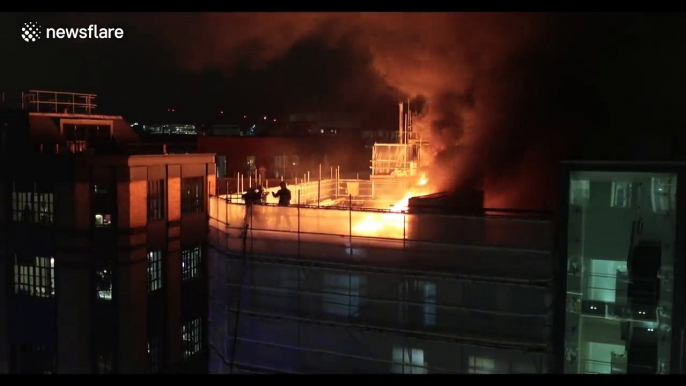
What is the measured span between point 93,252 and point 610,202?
8.13m

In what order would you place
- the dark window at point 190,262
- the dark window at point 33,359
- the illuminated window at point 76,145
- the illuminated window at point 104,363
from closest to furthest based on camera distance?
the illuminated window at point 104,363
the dark window at point 33,359
the illuminated window at point 76,145
the dark window at point 190,262

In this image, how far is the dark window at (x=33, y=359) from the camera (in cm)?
1093

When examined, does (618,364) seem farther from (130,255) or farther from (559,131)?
(130,255)

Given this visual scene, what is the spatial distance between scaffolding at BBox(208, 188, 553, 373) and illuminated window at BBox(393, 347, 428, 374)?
0.4 inches

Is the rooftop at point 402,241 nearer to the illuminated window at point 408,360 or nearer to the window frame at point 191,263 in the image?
the illuminated window at point 408,360

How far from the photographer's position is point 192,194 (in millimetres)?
12000

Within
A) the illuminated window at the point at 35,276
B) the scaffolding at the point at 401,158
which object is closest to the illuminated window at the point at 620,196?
the scaffolding at the point at 401,158

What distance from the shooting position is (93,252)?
34.4ft

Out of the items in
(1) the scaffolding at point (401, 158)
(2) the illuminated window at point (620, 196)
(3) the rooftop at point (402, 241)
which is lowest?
(3) the rooftop at point (402, 241)

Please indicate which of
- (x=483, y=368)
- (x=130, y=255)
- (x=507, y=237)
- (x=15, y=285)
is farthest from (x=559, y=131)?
(x=15, y=285)

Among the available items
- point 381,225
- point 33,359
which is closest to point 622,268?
point 381,225

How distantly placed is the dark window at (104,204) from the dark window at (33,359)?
2539mm

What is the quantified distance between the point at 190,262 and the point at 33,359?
3147 millimetres

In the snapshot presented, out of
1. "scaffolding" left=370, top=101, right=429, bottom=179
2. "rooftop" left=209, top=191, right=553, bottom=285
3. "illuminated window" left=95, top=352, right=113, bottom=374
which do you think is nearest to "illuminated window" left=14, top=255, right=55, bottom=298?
"illuminated window" left=95, top=352, right=113, bottom=374
